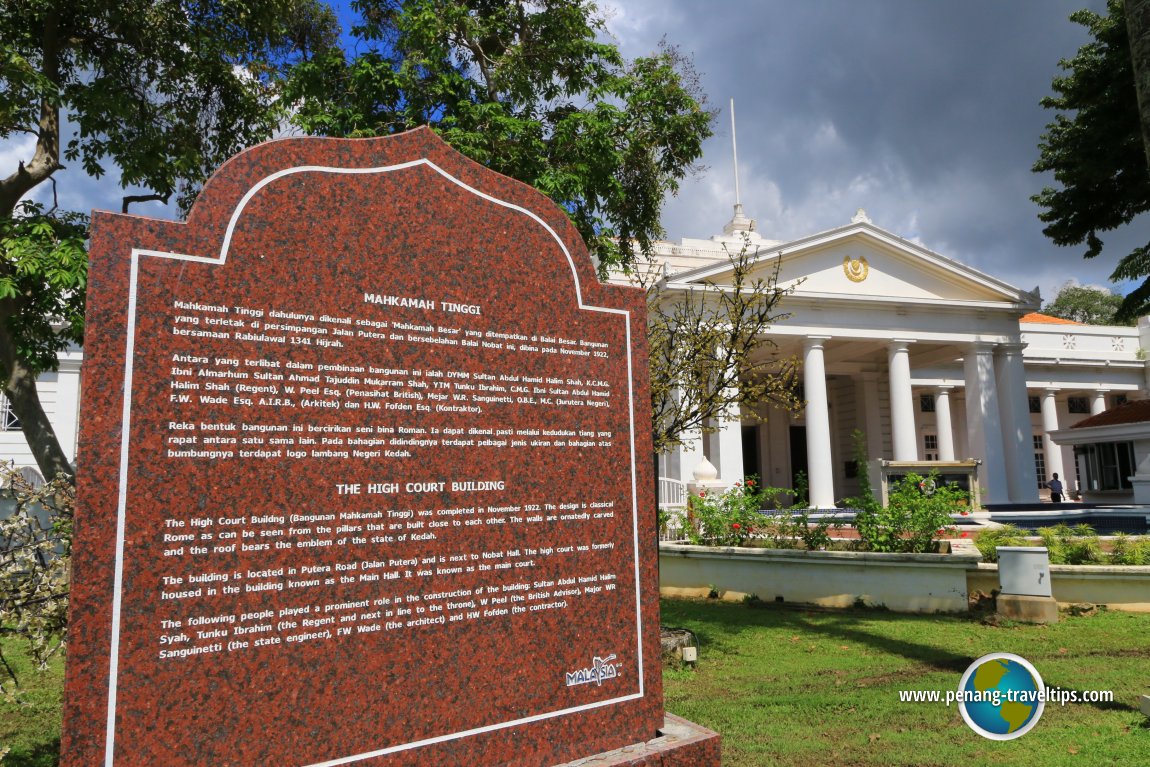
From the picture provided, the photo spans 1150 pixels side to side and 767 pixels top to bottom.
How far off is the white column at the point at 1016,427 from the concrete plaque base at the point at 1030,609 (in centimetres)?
1882

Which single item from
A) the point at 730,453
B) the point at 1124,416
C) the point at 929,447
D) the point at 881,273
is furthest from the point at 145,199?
the point at 929,447

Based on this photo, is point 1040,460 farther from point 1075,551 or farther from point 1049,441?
point 1075,551

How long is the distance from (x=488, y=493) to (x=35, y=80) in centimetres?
696

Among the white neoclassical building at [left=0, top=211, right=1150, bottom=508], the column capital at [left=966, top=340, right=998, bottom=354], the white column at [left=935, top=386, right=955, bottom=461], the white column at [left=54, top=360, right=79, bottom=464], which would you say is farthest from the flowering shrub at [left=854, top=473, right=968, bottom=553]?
the white column at [left=54, top=360, right=79, bottom=464]

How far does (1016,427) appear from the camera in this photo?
24.5 metres

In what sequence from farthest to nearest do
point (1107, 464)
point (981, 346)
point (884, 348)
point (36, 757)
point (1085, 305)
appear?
point (1085, 305) → point (884, 348) → point (1107, 464) → point (981, 346) → point (36, 757)

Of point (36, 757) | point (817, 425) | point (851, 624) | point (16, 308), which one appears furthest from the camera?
point (817, 425)

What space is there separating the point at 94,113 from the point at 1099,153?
17.3 meters

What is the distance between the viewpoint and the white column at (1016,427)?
950 inches

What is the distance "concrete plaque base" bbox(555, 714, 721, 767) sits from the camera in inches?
108

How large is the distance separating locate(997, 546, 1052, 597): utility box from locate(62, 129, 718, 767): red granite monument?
21.0 feet

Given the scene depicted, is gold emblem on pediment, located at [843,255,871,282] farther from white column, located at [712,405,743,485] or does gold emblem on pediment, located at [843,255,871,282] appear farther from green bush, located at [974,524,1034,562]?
green bush, located at [974,524,1034,562]

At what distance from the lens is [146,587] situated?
2051 mm

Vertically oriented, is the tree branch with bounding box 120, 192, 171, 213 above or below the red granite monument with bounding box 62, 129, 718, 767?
above
